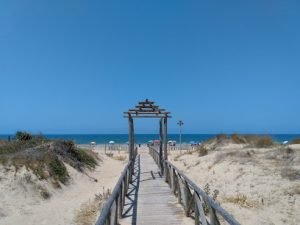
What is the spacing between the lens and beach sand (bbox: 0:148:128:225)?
10.8 m

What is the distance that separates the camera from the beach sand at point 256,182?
10.3 meters

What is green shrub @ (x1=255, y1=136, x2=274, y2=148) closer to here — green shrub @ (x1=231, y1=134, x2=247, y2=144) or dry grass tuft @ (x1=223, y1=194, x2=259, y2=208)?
green shrub @ (x1=231, y1=134, x2=247, y2=144)

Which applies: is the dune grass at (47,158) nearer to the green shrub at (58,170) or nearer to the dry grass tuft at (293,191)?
the green shrub at (58,170)

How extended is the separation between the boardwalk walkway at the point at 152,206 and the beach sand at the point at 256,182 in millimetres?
1959

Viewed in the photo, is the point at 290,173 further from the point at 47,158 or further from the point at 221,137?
the point at 221,137

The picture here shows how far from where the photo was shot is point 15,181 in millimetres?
13273

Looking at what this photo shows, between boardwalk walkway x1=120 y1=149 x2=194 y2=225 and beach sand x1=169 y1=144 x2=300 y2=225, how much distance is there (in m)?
1.96

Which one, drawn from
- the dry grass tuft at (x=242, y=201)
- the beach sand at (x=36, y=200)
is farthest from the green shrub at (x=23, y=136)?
the dry grass tuft at (x=242, y=201)

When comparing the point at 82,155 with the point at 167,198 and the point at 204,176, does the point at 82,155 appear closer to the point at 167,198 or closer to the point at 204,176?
the point at 204,176

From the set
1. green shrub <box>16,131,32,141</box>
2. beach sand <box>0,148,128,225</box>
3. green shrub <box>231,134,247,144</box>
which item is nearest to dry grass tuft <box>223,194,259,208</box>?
beach sand <box>0,148,128,225</box>

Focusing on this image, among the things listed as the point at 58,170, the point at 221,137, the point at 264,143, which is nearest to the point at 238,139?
the point at 221,137

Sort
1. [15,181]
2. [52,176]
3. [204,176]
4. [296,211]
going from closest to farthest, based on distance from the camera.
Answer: [296,211] < [15,181] < [52,176] < [204,176]

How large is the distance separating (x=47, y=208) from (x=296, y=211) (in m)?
7.83

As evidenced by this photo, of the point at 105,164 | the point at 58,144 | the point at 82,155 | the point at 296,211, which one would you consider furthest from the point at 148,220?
the point at 105,164
